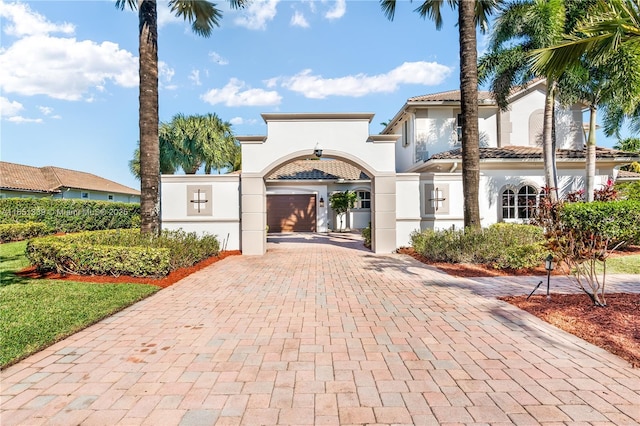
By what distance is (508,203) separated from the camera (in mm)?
13633

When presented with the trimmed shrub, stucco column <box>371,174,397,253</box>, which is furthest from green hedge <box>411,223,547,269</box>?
the trimmed shrub

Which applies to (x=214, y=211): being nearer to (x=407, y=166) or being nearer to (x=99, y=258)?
(x=99, y=258)

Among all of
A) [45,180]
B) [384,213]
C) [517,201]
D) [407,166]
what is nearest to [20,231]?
[45,180]

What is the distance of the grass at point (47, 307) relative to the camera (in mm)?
3887

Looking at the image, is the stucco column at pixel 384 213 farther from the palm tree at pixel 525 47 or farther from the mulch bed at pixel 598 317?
the palm tree at pixel 525 47

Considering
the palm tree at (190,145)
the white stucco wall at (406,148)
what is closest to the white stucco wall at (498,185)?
the white stucco wall at (406,148)

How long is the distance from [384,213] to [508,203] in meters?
6.41

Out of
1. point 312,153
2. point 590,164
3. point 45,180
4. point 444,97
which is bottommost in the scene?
point 590,164

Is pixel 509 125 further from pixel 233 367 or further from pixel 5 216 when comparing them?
pixel 5 216

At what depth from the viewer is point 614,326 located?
4.30 meters

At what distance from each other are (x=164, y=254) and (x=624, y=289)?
10370 mm

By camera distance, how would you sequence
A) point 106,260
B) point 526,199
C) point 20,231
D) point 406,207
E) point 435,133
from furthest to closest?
point 435,133 → point 20,231 → point 526,199 → point 406,207 → point 106,260

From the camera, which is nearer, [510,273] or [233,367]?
[233,367]

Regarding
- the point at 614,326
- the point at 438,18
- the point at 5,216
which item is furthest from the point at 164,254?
the point at 5,216
